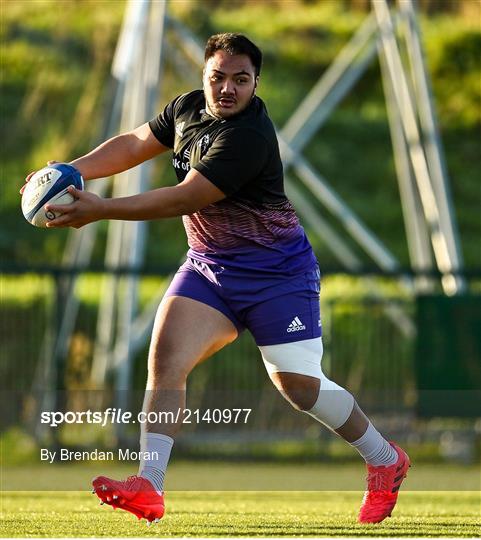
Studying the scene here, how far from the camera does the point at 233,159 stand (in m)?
5.89

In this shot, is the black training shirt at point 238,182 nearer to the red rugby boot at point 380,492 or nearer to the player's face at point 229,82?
the player's face at point 229,82

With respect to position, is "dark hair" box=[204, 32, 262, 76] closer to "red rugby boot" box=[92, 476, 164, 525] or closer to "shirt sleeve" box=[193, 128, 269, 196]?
"shirt sleeve" box=[193, 128, 269, 196]

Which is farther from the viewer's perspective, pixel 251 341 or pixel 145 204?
pixel 251 341

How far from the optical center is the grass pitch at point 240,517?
19.7 ft

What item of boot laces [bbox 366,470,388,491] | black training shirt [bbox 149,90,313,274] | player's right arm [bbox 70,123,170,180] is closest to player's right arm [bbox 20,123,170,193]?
player's right arm [bbox 70,123,170,180]

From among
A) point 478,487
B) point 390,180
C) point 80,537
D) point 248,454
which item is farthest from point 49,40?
point 80,537

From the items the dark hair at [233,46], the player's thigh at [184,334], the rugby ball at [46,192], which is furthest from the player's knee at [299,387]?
the dark hair at [233,46]

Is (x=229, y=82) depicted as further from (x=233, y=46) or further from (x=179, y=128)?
(x=179, y=128)

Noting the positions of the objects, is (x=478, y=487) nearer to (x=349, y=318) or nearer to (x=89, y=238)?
(x=349, y=318)

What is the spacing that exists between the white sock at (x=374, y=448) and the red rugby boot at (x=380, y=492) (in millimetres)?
27

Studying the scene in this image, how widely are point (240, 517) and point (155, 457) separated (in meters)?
1.13

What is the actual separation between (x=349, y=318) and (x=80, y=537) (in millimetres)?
9171

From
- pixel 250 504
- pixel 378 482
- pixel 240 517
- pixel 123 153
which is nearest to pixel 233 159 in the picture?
pixel 123 153

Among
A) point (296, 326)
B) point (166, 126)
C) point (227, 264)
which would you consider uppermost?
point (166, 126)
